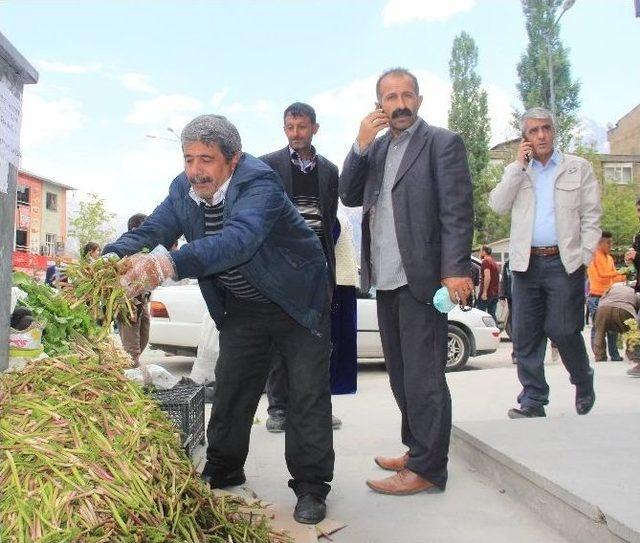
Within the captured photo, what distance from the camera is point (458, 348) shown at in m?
10.1

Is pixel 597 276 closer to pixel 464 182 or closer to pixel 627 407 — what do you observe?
pixel 627 407

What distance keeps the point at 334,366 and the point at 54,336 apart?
114 inches

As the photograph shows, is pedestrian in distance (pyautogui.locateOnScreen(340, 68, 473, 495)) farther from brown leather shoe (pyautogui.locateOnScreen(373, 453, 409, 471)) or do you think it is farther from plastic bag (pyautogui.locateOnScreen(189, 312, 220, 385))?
plastic bag (pyautogui.locateOnScreen(189, 312, 220, 385))

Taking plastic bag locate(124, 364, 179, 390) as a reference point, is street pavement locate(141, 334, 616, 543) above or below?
below

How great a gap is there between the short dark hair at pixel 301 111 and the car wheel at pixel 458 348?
5.79 m

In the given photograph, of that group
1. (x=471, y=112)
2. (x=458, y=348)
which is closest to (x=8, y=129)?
(x=458, y=348)

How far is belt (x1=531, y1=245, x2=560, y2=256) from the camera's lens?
4664 mm

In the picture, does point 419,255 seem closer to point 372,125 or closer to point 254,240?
point 372,125

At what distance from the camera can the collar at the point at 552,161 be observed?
489 cm

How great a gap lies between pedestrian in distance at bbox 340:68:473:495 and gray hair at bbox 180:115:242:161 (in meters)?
0.93

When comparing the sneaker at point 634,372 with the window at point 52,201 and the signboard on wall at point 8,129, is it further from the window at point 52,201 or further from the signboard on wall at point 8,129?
the window at point 52,201

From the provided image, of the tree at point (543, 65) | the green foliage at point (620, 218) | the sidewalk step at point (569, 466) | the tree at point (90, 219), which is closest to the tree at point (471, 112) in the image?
the tree at point (543, 65)

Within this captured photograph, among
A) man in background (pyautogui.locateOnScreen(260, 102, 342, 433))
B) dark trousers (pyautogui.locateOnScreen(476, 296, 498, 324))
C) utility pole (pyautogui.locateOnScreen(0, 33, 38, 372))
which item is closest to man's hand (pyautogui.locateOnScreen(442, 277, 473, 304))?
man in background (pyautogui.locateOnScreen(260, 102, 342, 433))

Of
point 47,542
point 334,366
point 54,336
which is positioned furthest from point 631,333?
point 47,542
